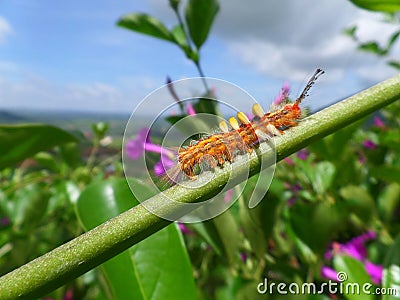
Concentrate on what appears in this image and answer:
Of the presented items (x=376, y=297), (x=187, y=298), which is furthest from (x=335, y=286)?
(x=187, y=298)

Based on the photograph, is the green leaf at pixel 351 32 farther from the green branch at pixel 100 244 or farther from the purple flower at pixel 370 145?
the green branch at pixel 100 244

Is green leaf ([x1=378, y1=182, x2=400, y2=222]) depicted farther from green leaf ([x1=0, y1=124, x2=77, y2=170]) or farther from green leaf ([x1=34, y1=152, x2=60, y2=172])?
green leaf ([x1=34, y1=152, x2=60, y2=172])

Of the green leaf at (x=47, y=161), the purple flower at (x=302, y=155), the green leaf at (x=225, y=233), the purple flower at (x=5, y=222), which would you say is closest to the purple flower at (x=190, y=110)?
the green leaf at (x=225, y=233)

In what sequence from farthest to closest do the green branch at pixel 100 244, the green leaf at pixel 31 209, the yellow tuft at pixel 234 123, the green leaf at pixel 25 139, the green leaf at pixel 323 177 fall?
the green leaf at pixel 31 209 → the green leaf at pixel 323 177 → the green leaf at pixel 25 139 → the yellow tuft at pixel 234 123 → the green branch at pixel 100 244

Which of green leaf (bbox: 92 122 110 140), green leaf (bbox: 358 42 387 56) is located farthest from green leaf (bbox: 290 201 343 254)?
green leaf (bbox: 358 42 387 56)

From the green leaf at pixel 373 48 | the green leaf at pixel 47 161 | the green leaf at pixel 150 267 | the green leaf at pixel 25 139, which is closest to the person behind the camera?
the green leaf at pixel 150 267

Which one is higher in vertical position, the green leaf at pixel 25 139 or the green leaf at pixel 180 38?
the green leaf at pixel 180 38

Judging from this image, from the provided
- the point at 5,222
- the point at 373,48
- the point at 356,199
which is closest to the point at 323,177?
the point at 356,199

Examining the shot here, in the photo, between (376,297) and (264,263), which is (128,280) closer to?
(376,297)
